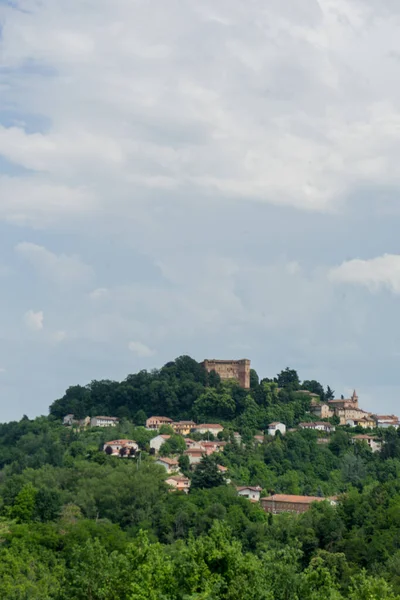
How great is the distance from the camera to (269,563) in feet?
95.0

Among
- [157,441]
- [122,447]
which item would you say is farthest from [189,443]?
[122,447]

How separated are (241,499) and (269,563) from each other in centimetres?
3645

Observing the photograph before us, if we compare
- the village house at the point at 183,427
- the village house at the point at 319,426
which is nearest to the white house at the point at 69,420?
the village house at the point at 183,427

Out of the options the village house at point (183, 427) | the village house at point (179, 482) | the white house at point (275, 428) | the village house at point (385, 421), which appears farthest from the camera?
the village house at point (385, 421)

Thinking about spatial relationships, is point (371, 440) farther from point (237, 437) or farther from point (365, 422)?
point (237, 437)

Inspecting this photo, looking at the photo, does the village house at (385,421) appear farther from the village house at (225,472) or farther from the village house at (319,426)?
the village house at (225,472)

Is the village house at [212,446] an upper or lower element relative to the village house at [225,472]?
upper

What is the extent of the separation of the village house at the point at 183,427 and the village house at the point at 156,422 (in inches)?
44.0

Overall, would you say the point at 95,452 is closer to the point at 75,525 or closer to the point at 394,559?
the point at 75,525

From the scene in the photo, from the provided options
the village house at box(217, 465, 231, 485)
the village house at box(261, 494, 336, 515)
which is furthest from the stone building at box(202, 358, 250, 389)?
the village house at box(261, 494, 336, 515)

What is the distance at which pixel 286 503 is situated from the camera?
72875mm

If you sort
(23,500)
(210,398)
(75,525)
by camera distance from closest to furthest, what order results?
(75,525) → (23,500) → (210,398)

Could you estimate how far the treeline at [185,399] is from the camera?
9875 centimetres

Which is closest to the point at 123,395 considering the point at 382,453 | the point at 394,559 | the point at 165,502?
the point at 382,453
